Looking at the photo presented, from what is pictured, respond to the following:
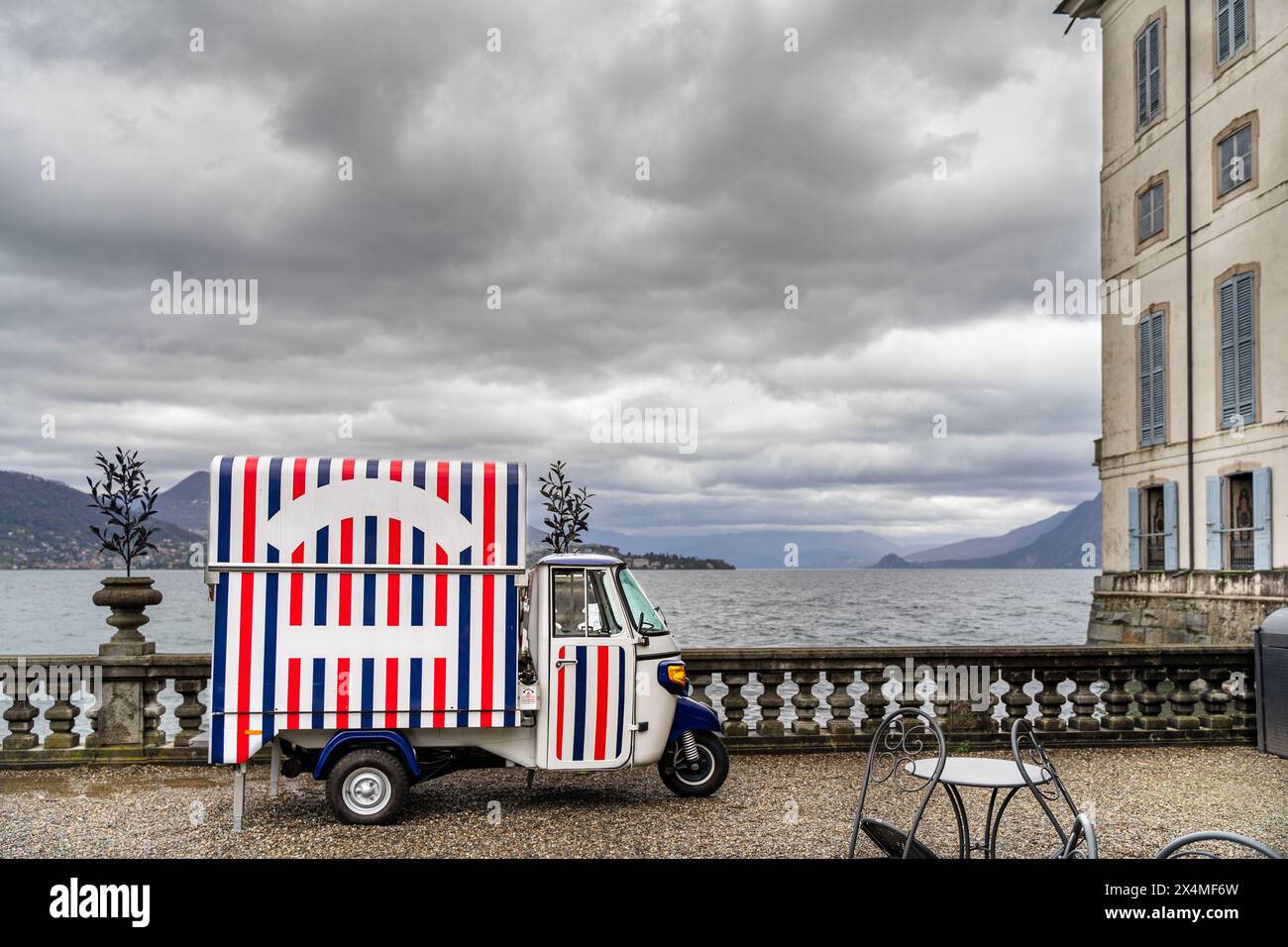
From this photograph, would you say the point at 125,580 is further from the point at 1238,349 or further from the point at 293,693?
the point at 1238,349

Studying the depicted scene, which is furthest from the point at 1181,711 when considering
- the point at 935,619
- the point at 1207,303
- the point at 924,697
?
the point at 935,619

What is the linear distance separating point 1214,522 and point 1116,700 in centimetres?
1312

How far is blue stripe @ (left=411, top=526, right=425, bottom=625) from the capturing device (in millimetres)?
7434

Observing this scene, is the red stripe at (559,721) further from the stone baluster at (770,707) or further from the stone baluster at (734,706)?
the stone baluster at (770,707)

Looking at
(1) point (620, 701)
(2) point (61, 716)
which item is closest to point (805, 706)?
(1) point (620, 701)

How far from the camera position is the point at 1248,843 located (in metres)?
3.44

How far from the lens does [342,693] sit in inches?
289

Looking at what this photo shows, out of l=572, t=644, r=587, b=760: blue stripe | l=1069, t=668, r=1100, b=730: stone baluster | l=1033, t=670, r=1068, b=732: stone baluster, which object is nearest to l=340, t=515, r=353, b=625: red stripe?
l=572, t=644, r=587, b=760: blue stripe

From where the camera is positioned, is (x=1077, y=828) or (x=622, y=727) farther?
(x=622, y=727)

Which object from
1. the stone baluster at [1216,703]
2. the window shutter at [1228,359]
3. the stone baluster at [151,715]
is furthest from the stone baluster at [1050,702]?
the window shutter at [1228,359]

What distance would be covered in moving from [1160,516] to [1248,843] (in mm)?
23560

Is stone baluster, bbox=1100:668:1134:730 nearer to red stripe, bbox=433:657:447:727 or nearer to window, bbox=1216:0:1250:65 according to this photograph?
red stripe, bbox=433:657:447:727
